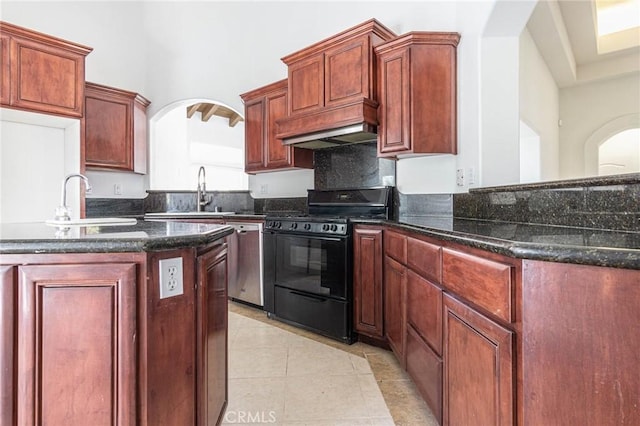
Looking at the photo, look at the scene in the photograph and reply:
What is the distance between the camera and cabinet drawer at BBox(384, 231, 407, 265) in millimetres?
1945

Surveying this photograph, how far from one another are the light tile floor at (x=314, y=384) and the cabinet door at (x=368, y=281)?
20cm

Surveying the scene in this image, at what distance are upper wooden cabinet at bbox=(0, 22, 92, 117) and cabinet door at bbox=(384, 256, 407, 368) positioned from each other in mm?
3209

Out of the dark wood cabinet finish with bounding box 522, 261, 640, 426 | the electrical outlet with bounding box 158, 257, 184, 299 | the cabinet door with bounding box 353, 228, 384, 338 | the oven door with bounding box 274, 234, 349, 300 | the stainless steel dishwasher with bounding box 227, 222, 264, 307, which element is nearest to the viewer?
the dark wood cabinet finish with bounding box 522, 261, 640, 426

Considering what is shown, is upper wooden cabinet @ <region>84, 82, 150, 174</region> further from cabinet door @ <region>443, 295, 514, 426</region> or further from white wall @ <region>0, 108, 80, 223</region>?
cabinet door @ <region>443, 295, 514, 426</region>

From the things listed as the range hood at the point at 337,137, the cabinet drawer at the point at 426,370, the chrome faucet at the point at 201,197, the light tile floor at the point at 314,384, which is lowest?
the light tile floor at the point at 314,384

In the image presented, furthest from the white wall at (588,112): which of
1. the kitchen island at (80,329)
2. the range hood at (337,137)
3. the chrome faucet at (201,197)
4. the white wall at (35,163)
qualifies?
the white wall at (35,163)

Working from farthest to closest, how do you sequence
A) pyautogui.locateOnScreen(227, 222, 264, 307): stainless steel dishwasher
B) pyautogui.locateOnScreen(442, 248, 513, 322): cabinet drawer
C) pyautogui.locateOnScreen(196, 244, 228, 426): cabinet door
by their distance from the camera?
pyautogui.locateOnScreen(227, 222, 264, 307): stainless steel dishwasher → pyautogui.locateOnScreen(196, 244, 228, 426): cabinet door → pyautogui.locateOnScreen(442, 248, 513, 322): cabinet drawer

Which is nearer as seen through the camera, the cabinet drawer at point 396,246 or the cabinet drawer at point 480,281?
the cabinet drawer at point 480,281

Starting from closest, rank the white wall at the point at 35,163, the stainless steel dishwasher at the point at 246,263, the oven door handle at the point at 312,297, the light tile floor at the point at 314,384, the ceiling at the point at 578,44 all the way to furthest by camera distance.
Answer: the light tile floor at the point at 314,384
the oven door handle at the point at 312,297
the white wall at the point at 35,163
the stainless steel dishwasher at the point at 246,263
the ceiling at the point at 578,44

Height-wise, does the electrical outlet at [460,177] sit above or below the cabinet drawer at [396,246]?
above

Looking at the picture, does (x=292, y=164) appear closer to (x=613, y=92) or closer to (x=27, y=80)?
(x=27, y=80)

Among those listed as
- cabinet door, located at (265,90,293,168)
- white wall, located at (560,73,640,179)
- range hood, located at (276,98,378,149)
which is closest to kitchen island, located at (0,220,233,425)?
range hood, located at (276,98,378,149)

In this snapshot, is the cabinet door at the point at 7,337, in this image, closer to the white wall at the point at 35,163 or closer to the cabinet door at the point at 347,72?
the cabinet door at the point at 347,72

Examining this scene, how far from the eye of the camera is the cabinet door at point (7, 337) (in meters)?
1.00
